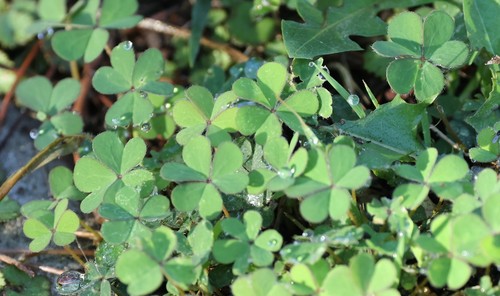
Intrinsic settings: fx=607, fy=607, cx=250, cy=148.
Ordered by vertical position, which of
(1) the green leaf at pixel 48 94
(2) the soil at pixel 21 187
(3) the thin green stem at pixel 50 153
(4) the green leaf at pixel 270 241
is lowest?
(2) the soil at pixel 21 187

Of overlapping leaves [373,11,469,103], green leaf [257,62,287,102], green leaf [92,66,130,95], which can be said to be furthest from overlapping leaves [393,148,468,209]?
green leaf [92,66,130,95]

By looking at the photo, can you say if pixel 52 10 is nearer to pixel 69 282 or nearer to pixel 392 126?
pixel 69 282

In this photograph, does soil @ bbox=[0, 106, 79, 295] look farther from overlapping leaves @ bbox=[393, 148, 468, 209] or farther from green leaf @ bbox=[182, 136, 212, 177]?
overlapping leaves @ bbox=[393, 148, 468, 209]

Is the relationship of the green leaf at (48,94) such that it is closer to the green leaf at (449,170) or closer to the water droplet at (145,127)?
the water droplet at (145,127)

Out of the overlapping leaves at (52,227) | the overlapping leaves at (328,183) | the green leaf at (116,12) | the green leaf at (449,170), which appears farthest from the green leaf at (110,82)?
the green leaf at (449,170)

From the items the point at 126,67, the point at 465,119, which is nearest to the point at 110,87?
the point at 126,67

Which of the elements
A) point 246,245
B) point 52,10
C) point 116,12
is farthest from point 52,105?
point 246,245

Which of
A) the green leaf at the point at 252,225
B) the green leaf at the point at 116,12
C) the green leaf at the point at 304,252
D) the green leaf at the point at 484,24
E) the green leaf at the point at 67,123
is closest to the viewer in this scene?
the green leaf at the point at 304,252
